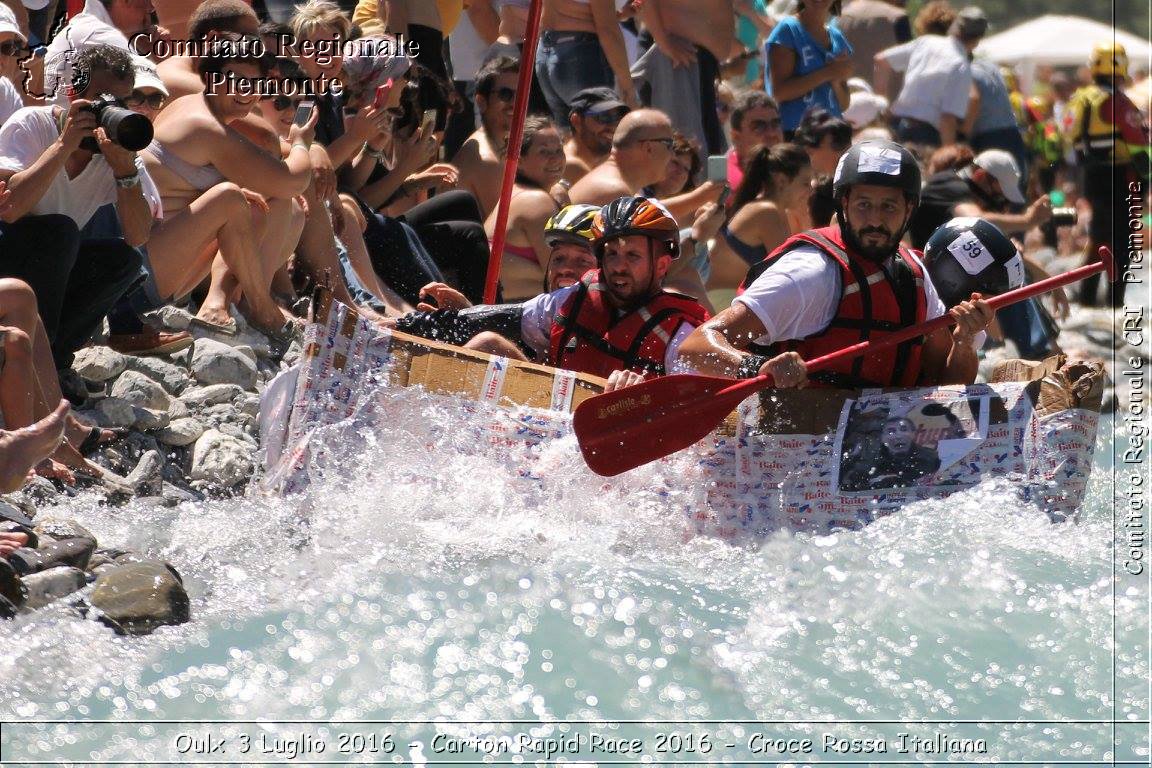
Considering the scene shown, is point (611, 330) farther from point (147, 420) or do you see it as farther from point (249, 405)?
point (147, 420)

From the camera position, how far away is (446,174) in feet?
27.0

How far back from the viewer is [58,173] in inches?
235

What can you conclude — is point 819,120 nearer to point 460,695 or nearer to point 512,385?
point 512,385

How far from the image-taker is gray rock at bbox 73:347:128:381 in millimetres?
6574

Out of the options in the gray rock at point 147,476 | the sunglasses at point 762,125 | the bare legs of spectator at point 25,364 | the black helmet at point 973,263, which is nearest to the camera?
the bare legs of spectator at point 25,364

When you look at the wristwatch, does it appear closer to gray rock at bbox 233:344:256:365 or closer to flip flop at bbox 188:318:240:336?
gray rock at bbox 233:344:256:365

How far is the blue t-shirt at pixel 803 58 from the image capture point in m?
10.5

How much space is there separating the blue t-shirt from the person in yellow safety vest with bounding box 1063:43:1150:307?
3075 mm

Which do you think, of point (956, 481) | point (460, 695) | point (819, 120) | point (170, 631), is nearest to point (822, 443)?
point (956, 481)

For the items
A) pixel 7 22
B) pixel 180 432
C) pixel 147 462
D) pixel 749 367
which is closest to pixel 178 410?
pixel 180 432

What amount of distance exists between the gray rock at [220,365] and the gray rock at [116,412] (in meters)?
0.54

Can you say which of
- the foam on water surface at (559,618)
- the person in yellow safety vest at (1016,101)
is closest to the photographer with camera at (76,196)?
the foam on water surface at (559,618)

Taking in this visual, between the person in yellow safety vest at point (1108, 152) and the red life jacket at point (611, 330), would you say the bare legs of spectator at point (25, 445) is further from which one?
the person in yellow safety vest at point (1108, 152)

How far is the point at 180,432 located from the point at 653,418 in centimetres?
208
